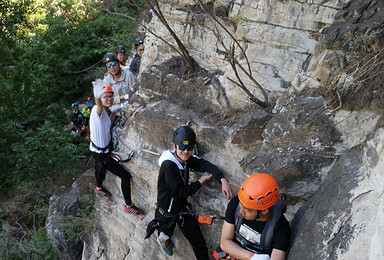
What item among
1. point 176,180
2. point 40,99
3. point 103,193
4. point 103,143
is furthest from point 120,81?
point 40,99

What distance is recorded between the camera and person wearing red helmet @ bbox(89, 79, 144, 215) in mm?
5630

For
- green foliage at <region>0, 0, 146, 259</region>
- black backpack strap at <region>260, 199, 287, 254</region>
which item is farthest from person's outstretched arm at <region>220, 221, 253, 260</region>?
green foliage at <region>0, 0, 146, 259</region>

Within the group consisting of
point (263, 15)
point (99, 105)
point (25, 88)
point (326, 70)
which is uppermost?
point (263, 15)

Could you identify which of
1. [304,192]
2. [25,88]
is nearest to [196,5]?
[304,192]

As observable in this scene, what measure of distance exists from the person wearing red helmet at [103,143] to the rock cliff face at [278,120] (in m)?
0.21

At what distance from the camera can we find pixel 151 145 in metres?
6.43

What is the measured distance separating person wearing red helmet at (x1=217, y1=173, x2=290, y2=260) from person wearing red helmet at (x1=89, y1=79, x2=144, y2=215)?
275 centimetres

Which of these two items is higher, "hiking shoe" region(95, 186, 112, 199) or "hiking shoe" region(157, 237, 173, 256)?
"hiking shoe" region(157, 237, 173, 256)

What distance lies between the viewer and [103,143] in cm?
627

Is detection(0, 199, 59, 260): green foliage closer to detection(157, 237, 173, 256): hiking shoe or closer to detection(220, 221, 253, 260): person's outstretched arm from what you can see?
detection(157, 237, 173, 256): hiking shoe

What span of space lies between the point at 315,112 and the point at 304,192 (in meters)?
0.97

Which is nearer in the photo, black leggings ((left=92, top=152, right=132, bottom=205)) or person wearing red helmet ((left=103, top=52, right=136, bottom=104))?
black leggings ((left=92, top=152, right=132, bottom=205))

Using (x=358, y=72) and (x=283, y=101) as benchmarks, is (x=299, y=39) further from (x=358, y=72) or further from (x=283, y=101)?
(x=358, y=72)

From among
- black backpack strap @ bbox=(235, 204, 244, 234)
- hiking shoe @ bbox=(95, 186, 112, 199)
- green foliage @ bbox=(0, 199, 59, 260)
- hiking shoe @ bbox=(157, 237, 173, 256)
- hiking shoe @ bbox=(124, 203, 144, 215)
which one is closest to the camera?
black backpack strap @ bbox=(235, 204, 244, 234)
